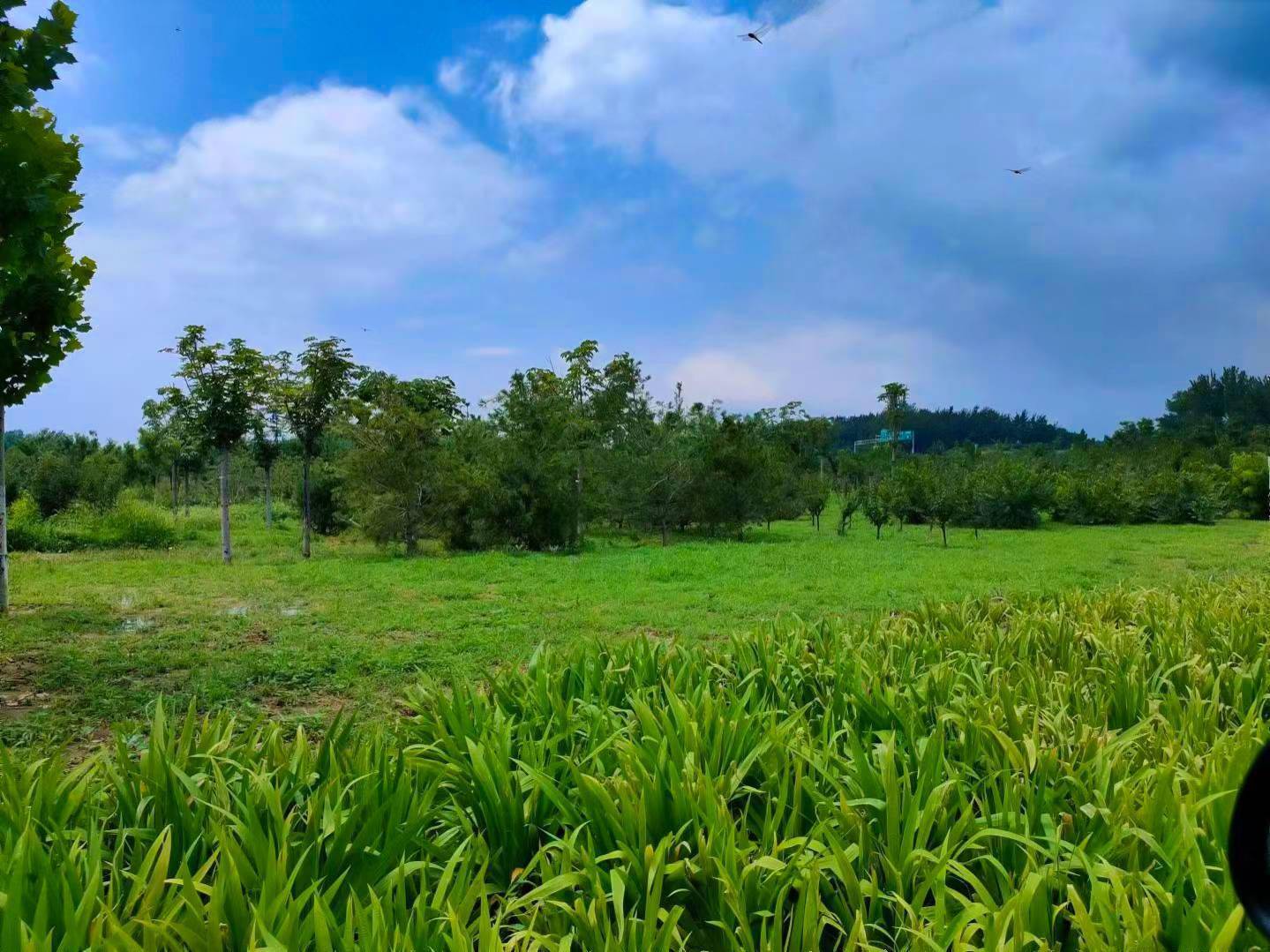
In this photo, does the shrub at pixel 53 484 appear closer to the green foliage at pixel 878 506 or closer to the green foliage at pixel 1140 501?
the green foliage at pixel 878 506

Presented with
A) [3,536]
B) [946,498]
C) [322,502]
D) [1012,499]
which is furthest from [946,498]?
[322,502]

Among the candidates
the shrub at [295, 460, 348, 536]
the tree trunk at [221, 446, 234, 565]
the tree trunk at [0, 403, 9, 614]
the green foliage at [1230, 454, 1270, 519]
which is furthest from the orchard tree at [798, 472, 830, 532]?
the tree trunk at [0, 403, 9, 614]

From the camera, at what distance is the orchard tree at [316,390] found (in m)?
13.8

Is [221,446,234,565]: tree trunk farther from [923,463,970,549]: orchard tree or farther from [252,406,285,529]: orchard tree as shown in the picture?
[923,463,970,549]: orchard tree

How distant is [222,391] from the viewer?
13062 millimetres

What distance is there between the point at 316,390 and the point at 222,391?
1.52m

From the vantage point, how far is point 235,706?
4691mm

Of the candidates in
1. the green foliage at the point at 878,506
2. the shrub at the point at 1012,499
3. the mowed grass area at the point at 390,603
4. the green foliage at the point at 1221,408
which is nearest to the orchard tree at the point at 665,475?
the mowed grass area at the point at 390,603

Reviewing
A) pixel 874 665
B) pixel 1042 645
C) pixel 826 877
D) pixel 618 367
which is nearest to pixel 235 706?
pixel 874 665

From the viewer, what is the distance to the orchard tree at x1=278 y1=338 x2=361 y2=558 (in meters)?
13.8

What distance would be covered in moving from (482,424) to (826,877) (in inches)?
602

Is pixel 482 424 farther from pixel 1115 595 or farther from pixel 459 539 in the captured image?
pixel 1115 595

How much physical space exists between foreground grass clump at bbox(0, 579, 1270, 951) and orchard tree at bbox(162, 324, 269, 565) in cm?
1207

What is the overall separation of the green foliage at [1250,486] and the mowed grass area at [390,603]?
1139 cm
